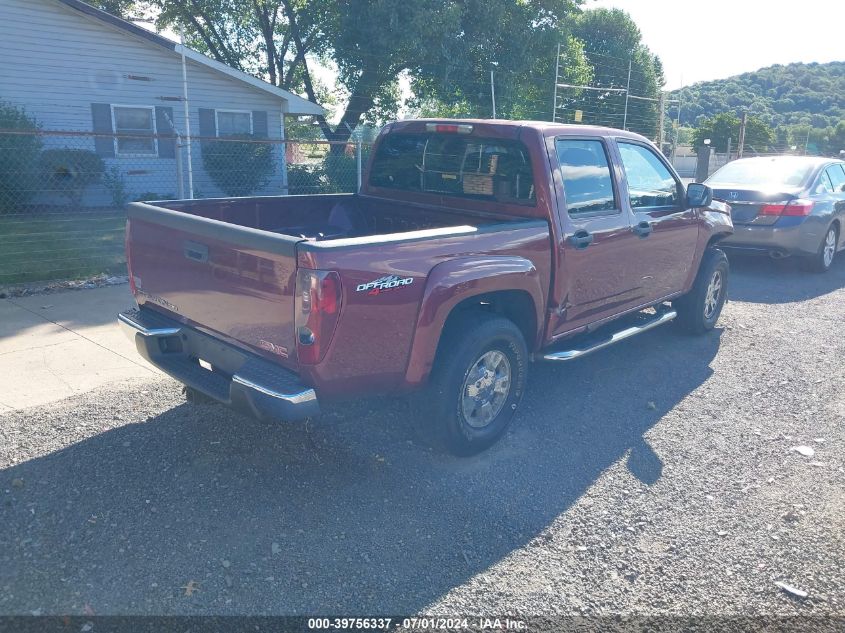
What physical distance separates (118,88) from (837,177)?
1397 centimetres

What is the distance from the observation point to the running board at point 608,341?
4.81m

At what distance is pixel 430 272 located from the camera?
377 cm

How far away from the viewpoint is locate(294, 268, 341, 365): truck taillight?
329 centimetres

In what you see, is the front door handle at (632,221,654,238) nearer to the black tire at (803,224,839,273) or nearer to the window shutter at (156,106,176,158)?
the black tire at (803,224,839,273)

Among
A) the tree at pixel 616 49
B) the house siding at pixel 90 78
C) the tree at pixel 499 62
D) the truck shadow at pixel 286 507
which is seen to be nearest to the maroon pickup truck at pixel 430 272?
the truck shadow at pixel 286 507

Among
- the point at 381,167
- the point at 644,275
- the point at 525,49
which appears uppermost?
the point at 525,49

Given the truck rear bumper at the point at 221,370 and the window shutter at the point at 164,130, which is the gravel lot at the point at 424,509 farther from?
the window shutter at the point at 164,130

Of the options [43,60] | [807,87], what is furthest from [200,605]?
[807,87]

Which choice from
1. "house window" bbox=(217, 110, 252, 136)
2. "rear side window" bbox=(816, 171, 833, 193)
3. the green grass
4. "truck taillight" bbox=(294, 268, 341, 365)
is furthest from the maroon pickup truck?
"house window" bbox=(217, 110, 252, 136)

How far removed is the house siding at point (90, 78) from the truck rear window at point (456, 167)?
9696mm

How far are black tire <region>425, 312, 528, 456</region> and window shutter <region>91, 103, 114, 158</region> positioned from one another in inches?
→ 523

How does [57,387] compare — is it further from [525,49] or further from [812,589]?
[525,49]

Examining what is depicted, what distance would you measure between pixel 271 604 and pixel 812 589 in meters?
2.43

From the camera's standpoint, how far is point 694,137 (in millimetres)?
43375
